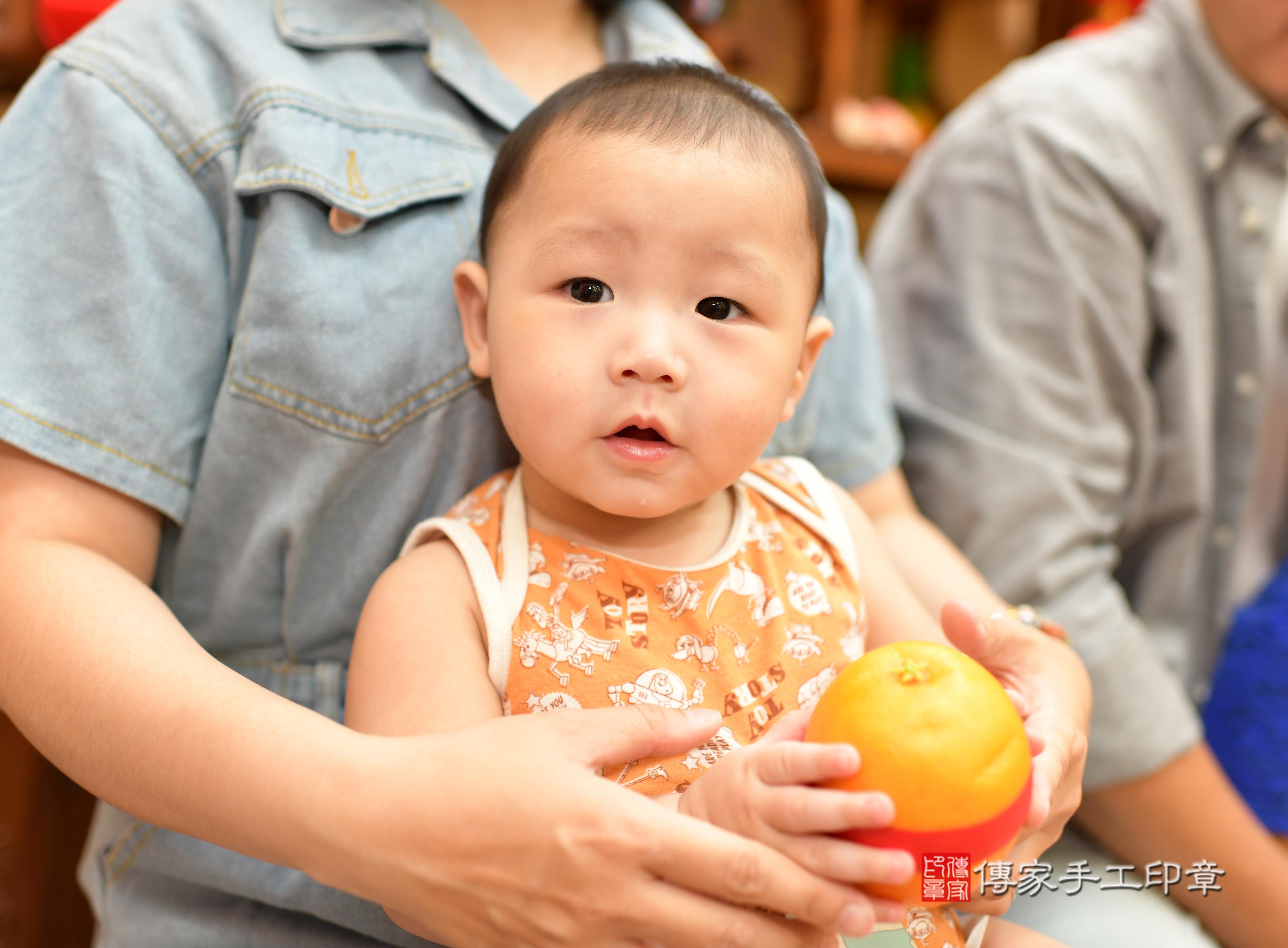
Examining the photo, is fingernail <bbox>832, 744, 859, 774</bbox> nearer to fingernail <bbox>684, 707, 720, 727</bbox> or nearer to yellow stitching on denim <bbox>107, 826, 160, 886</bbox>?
fingernail <bbox>684, 707, 720, 727</bbox>

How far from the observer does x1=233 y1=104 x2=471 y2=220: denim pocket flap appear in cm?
81

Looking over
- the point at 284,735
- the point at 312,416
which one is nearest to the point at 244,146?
the point at 312,416

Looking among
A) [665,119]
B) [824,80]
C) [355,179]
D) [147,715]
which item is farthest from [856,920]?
[824,80]

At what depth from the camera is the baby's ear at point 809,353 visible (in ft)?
2.95

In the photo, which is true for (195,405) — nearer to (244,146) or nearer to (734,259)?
(244,146)

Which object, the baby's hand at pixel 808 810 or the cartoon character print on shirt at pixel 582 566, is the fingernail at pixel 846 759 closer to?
the baby's hand at pixel 808 810

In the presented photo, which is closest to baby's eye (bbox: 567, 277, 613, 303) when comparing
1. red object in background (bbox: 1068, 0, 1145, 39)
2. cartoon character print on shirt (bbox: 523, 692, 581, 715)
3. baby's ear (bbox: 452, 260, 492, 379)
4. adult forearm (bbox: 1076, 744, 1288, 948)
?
baby's ear (bbox: 452, 260, 492, 379)

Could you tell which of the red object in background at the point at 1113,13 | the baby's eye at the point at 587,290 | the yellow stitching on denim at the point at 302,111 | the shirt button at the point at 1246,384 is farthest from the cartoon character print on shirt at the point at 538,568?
the red object in background at the point at 1113,13

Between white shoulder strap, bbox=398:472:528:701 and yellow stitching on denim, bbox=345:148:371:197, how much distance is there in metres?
0.29

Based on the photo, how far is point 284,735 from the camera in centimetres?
65

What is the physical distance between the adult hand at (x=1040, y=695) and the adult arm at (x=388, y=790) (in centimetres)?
23

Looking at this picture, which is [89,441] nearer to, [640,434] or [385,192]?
[385,192]

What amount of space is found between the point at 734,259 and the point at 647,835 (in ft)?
1.45

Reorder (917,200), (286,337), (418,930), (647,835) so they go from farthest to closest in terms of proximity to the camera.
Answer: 1. (917,200)
2. (286,337)
3. (418,930)
4. (647,835)
